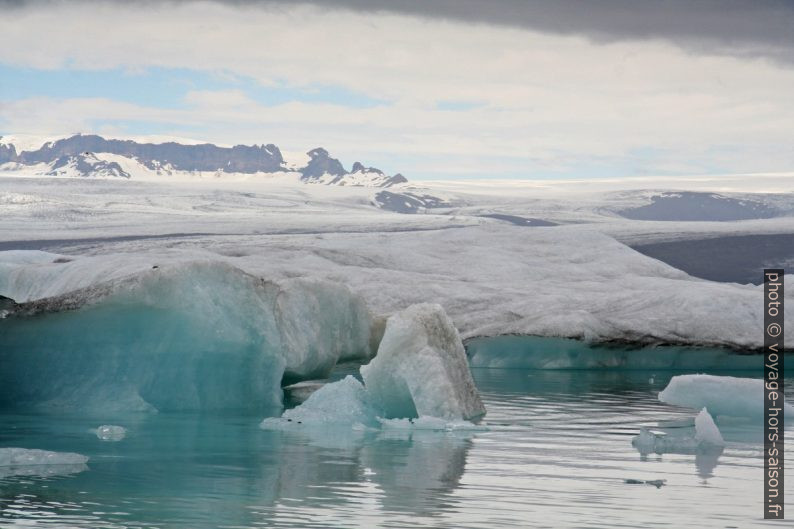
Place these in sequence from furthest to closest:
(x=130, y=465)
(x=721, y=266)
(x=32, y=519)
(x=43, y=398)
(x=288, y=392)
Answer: (x=721, y=266), (x=288, y=392), (x=43, y=398), (x=130, y=465), (x=32, y=519)

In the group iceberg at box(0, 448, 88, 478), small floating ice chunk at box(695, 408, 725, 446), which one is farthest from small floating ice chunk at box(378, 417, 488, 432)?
iceberg at box(0, 448, 88, 478)

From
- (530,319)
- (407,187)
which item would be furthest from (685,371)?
(407,187)

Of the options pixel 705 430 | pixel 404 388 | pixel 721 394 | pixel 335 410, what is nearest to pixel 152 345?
pixel 335 410

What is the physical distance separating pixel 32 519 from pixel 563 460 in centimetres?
480

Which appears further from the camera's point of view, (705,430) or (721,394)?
(721,394)

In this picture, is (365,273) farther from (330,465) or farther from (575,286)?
(330,465)

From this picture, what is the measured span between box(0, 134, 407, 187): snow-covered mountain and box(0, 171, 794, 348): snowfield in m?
119

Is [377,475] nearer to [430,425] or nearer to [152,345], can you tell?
[430,425]

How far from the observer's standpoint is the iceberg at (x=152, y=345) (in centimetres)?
1391

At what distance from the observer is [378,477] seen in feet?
31.6

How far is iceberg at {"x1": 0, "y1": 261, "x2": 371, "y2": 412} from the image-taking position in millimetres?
13914

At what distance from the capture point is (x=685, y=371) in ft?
77.6

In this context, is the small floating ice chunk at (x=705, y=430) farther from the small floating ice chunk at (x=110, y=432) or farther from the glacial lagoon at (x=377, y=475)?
the small floating ice chunk at (x=110, y=432)

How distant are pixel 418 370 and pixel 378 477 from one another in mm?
3644
